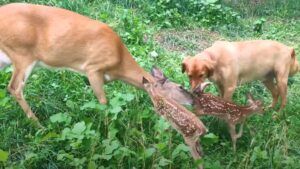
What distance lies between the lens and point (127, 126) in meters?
6.24

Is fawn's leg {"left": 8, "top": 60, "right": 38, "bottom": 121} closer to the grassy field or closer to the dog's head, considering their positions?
the grassy field

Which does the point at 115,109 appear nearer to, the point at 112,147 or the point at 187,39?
the point at 112,147

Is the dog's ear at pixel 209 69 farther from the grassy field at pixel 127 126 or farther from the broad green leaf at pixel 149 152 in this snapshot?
the broad green leaf at pixel 149 152

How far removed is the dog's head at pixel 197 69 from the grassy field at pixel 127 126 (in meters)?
0.46

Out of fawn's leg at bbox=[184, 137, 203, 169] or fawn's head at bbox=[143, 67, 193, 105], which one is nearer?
fawn's leg at bbox=[184, 137, 203, 169]

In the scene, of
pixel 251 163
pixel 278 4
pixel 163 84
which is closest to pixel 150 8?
pixel 278 4

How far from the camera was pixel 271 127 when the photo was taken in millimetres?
6773

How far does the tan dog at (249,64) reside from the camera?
723 cm

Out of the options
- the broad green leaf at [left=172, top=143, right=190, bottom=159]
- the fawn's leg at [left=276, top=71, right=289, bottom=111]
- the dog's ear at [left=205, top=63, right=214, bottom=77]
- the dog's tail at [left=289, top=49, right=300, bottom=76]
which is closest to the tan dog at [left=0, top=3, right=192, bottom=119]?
the dog's ear at [left=205, top=63, right=214, bottom=77]

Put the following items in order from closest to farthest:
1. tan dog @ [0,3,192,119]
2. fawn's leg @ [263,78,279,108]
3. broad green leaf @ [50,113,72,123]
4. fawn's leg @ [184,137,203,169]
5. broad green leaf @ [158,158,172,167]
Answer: broad green leaf @ [158,158,172,167]
fawn's leg @ [184,137,203,169]
broad green leaf @ [50,113,72,123]
tan dog @ [0,3,192,119]
fawn's leg @ [263,78,279,108]

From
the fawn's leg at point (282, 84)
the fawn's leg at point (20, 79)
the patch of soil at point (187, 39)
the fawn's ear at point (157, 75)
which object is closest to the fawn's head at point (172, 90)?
the fawn's ear at point (157, 75)

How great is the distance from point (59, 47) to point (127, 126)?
1.38m

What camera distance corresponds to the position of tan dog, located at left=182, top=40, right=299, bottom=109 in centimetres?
723

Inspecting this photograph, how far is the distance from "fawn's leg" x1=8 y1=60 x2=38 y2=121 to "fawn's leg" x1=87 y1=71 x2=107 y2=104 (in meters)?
0.68
